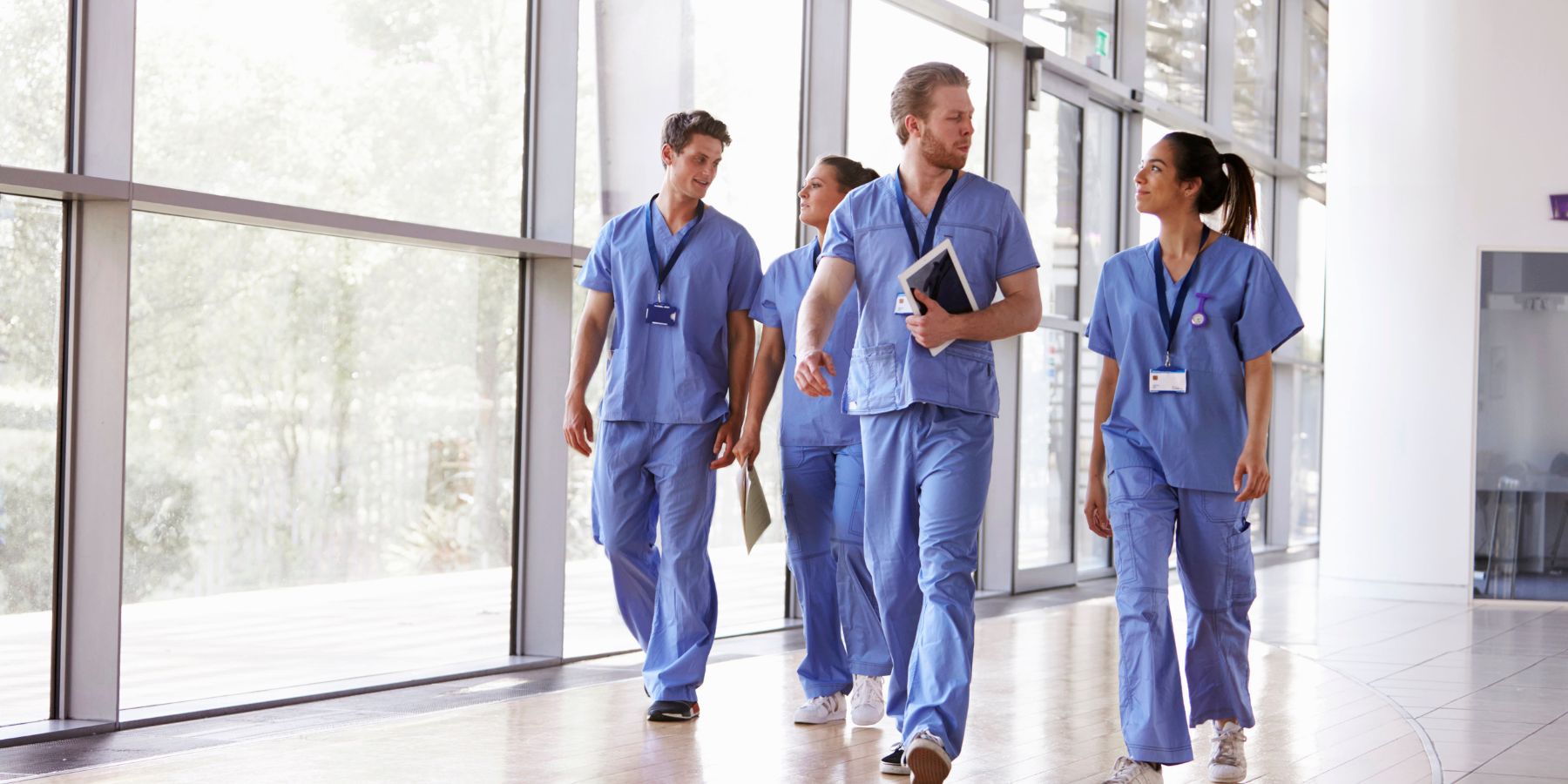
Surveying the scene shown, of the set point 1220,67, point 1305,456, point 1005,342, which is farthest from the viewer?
point 1305,456

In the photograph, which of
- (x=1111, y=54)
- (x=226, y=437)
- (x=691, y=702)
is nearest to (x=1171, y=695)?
(x=691, y=702)

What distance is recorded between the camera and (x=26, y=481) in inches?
145

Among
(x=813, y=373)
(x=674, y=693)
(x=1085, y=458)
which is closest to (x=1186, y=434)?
(x=813, y=373)

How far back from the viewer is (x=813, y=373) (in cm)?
287

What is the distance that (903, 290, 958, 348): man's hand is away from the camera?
117 inches

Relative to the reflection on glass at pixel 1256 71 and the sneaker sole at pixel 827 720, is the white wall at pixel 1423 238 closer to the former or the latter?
the reflection on glass at pixel 1256 71

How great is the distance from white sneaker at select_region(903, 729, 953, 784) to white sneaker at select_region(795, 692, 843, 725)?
976mm

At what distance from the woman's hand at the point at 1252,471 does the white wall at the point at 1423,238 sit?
502 centimetres

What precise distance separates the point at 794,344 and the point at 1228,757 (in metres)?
1.39

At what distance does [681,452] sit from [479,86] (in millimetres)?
1740

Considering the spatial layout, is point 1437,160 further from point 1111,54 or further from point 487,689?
point 487,689

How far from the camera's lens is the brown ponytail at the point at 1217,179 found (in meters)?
3.26

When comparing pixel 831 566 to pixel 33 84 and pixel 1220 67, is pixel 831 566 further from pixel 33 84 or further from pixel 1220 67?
pixel 1220 67

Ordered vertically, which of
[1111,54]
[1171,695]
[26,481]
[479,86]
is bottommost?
[1171,695]
